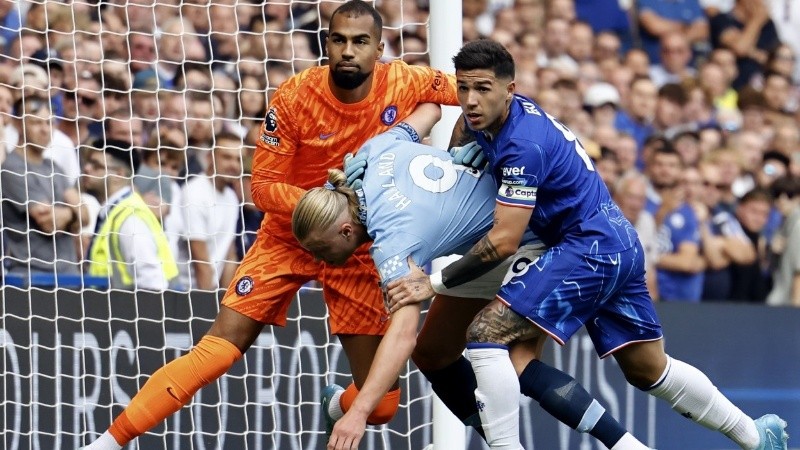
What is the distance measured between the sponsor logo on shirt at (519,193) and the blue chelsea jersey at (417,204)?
269 mm

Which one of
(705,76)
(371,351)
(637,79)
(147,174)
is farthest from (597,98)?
(371,351)

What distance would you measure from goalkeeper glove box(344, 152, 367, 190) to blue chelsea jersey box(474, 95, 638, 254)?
1.46 feet

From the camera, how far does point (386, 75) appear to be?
19.5 ft

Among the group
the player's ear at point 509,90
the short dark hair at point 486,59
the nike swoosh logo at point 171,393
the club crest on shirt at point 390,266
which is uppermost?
the short dark hair at point 486,59

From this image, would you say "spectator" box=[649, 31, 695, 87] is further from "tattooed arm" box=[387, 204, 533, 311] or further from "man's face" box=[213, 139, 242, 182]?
"tattooed arm" box=[387, 204, 533, 311]

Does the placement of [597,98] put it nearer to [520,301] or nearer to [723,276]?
[723,276]

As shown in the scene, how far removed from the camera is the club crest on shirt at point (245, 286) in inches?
234

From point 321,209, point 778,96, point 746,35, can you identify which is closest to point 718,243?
point 778,96

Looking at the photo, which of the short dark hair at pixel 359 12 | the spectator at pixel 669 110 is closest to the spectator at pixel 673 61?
the spectator at pixel 669 110

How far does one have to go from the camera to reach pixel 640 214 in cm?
921

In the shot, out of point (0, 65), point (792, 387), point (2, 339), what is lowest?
point (792, 387)

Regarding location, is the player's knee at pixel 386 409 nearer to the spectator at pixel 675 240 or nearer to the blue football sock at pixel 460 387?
the blue football sock at pixel 460 387

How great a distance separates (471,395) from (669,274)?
372 centimetres

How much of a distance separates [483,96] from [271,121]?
119 centimetres
